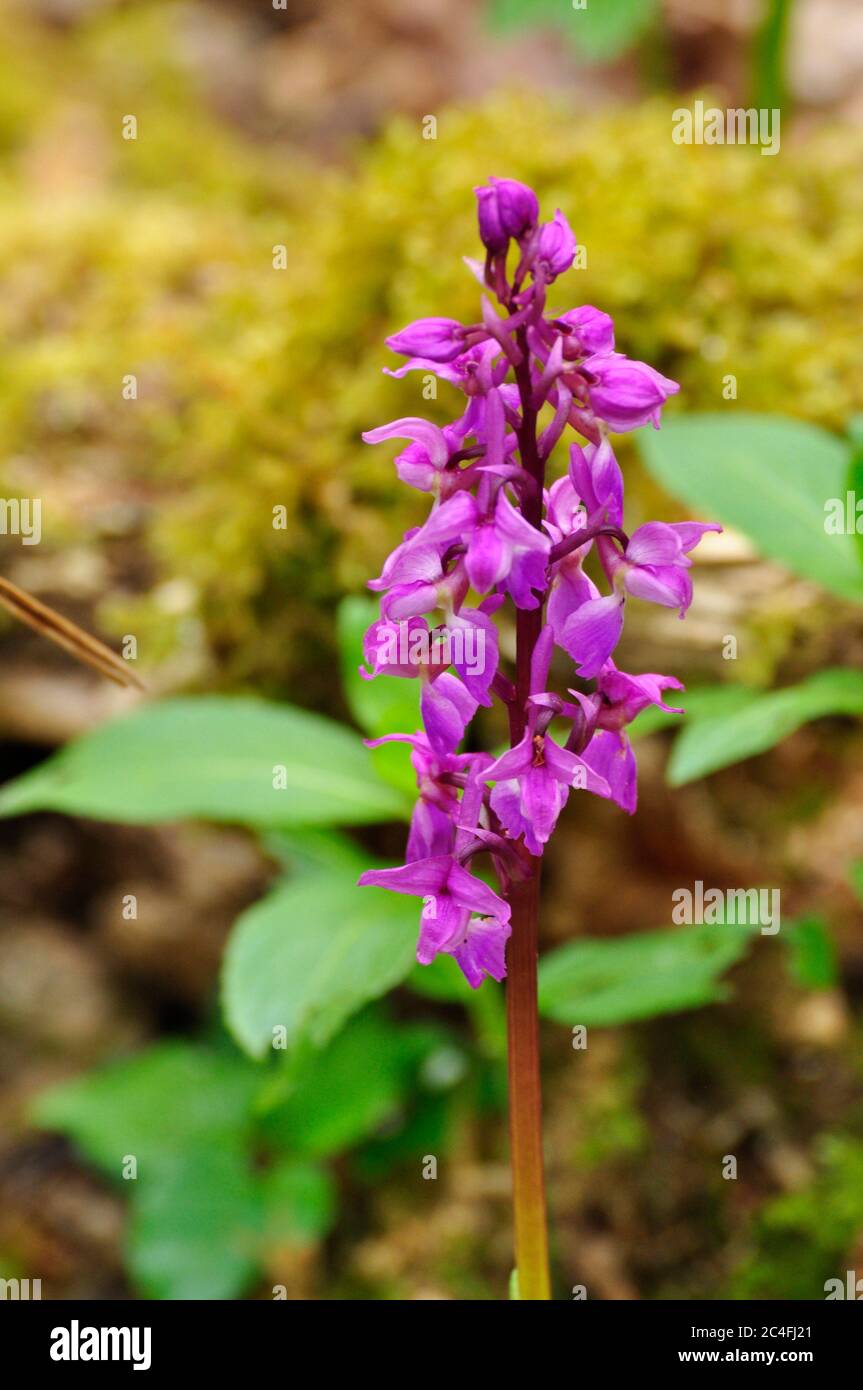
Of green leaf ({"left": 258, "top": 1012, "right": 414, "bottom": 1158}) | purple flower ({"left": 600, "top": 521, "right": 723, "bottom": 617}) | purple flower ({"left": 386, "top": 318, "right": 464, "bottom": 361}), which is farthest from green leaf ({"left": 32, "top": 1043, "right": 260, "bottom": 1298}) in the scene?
purple flower ({"left": 386, "top": 318, "right": 464, "bottom": 361})

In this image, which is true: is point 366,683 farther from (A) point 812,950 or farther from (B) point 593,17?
(B) point 593,17

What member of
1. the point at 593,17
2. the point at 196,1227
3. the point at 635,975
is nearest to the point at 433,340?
the point at 635,975

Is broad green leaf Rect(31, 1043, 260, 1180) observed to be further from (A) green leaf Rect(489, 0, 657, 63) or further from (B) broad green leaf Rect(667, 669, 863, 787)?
(A) green leaf Rect(489, 0, 657, 63)

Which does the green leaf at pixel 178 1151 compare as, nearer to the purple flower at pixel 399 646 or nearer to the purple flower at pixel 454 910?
the purple flower at pixel 454 910

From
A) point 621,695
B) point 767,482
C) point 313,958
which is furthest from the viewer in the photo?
point 767,482

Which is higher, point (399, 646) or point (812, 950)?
Answer: point (399, 646)

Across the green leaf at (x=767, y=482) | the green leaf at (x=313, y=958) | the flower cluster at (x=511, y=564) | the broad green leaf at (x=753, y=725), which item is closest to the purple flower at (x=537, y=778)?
the flower cluster at (x=511, y=564)
